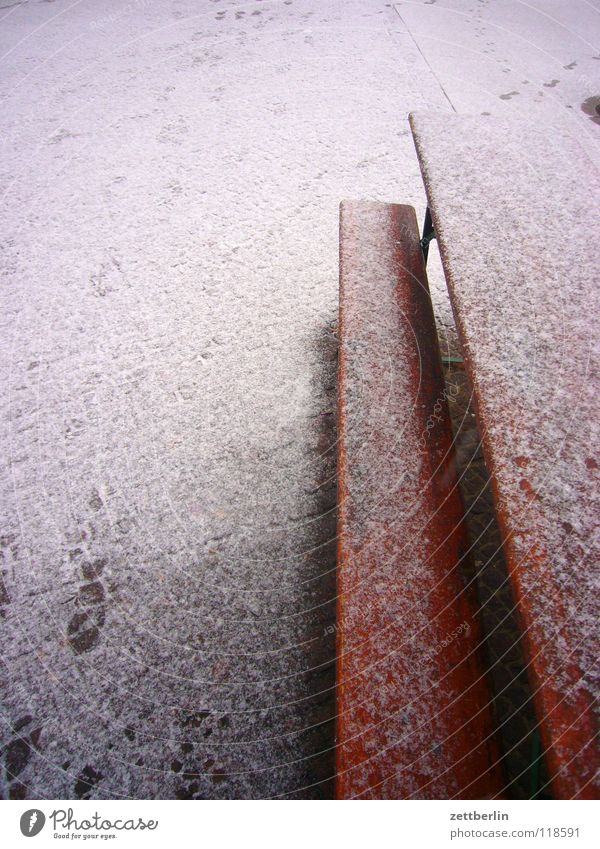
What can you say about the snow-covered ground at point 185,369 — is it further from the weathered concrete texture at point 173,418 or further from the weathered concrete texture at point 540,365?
the weathered concrete texture at point 540,365

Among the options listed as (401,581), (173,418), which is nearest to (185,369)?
(173,418)

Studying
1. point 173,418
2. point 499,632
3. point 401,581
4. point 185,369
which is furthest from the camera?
point 185,369

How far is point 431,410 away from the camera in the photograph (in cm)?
123

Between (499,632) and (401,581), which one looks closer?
(401,581)

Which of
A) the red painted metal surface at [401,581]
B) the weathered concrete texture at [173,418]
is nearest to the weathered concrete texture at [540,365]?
the red painted metal surface at [401,581]

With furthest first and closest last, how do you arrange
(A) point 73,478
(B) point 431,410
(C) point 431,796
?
(A) point 73,478 < (B) point 431,410 < (C) point 431,796

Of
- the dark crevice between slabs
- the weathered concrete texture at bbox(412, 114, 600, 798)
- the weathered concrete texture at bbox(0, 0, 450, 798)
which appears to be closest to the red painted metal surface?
the dark crevice between slabs

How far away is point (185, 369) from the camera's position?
1848 millimetres

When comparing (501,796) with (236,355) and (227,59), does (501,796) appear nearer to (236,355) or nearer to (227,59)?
(236,355)

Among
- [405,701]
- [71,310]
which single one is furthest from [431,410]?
[71,310]

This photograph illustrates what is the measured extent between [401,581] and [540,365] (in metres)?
0.47

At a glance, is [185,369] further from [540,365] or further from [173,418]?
[540,365]

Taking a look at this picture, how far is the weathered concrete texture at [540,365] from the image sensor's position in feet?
2.23

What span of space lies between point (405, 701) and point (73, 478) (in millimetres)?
1104
